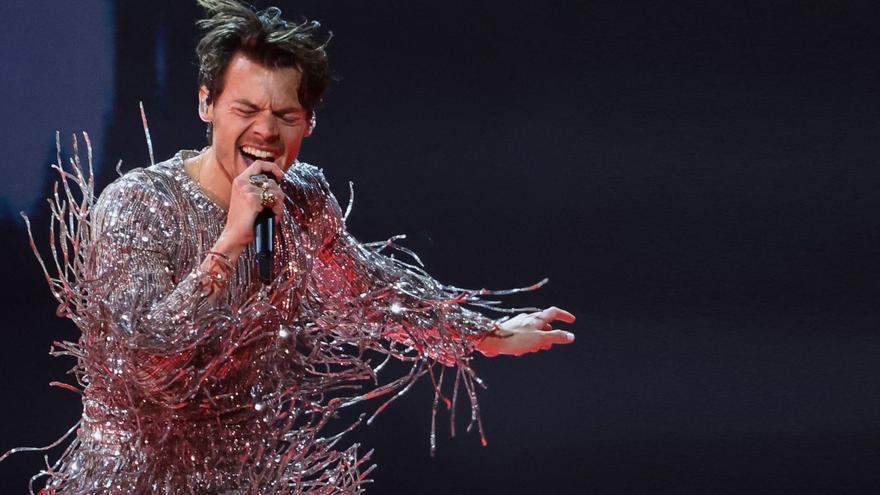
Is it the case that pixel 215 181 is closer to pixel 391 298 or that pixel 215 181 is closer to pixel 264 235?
pixel 264 235

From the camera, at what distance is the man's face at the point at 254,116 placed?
1.45m

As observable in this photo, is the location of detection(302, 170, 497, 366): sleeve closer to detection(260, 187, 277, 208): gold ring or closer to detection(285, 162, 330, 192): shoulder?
detection(285, 162, 330, 192): shoulder

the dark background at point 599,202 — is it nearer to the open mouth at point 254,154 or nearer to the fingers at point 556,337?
the fingers at point 556,337

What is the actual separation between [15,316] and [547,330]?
3.70 feet

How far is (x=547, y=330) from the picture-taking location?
69.3 inches

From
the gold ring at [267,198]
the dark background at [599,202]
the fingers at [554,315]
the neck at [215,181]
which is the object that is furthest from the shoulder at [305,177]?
the dark background at [599,202]

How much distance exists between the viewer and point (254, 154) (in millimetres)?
1456

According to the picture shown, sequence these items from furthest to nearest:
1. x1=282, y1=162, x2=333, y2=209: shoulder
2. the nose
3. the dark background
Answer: the dark background
x1=282, y1=162, x2=333, y2=209: shoulder
the nose

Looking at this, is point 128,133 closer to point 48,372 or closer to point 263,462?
point 48,372

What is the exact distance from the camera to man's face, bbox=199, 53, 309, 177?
145cm

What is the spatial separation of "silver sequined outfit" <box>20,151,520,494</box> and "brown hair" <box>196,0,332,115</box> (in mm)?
146

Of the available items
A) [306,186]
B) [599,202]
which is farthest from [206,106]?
[599,202]

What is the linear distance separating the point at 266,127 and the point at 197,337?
11.1 inches

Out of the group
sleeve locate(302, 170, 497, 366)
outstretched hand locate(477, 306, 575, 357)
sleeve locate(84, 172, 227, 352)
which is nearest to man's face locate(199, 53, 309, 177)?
sleeve locate(84, 172, 227, 352)
